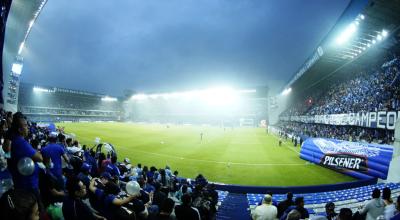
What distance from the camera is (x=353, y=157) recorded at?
19.7 meters

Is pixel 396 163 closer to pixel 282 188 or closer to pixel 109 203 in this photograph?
pixel 282 188

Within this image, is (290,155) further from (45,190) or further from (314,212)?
Answer: (45,190)

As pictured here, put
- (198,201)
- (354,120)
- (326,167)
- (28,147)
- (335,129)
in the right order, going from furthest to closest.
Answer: (335,129) < (354,120) < (326,167) < (198,201) < (28,147)

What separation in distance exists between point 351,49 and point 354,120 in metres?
9.79

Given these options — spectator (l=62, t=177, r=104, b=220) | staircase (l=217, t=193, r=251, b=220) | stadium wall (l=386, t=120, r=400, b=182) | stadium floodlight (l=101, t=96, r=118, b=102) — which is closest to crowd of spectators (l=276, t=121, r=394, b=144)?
stadium wall (l=386, t=120, r=400, b=182)

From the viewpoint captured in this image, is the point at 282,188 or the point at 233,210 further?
the point at 282,188

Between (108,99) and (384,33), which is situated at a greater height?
(384,33)

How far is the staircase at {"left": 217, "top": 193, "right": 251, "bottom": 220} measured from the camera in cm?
1043

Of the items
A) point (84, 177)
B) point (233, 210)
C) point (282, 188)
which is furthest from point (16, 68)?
point (84, 177)

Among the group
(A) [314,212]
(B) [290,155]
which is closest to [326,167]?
(B) [290,155]

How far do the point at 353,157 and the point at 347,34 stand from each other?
14606 mm

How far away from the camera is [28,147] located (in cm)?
479

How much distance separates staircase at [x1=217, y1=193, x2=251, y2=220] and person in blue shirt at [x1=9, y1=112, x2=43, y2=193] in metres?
7.49

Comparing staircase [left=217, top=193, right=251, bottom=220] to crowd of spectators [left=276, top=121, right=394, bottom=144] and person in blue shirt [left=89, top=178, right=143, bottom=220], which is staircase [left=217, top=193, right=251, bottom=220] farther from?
crowd of spectators [left=276, top=121, right=394, bottom=144]
